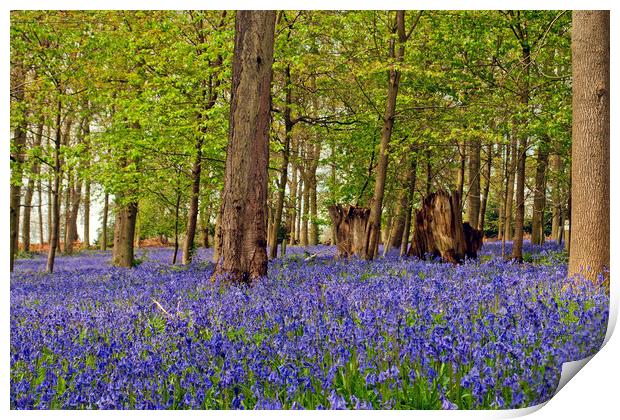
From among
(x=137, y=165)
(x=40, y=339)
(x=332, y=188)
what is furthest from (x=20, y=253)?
(x=40, y=339)

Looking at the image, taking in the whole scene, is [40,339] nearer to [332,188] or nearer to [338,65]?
[338,65]

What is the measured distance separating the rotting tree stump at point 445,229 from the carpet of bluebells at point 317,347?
3.28 m

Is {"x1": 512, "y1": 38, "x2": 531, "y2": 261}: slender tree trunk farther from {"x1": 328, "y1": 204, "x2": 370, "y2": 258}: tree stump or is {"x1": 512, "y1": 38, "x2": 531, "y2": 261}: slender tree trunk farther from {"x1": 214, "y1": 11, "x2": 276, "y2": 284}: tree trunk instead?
{"x1": 214, "y1": 11, "x2": 276, "y2": 284}: tree trunk

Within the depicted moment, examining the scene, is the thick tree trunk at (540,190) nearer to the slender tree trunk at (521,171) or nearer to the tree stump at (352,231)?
the slender tree trunk at (521,171)

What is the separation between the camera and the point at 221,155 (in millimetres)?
9898

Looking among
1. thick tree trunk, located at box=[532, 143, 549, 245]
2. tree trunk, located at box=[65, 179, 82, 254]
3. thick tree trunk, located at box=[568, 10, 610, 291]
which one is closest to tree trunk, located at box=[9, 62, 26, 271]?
tree trunk, located at box=[65, 179, 82, 254]

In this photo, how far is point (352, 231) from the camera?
8.98 metres

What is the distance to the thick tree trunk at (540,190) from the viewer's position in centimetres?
901

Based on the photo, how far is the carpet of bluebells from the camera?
109 inches

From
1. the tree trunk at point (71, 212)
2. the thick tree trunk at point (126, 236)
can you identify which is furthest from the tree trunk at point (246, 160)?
the tree trunk at point (71, 212)

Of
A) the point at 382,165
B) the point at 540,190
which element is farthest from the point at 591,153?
the point at 540,190
